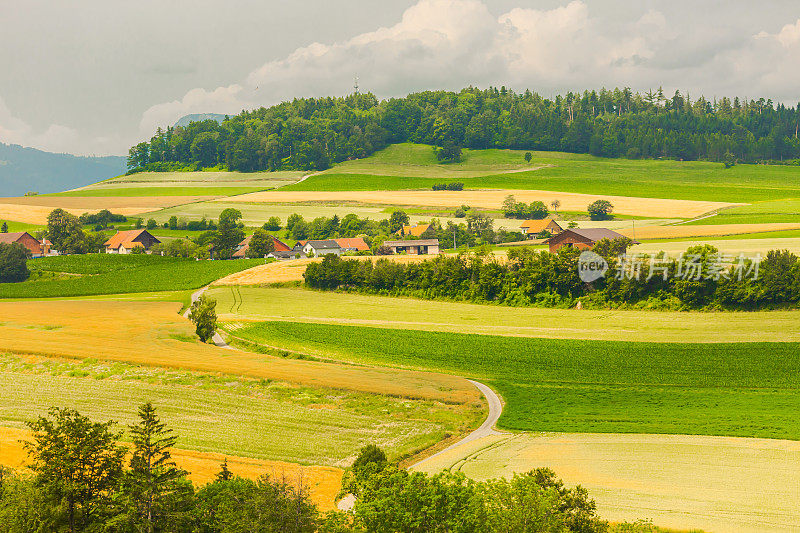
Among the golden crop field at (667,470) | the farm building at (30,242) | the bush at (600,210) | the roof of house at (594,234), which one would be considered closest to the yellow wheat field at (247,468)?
the golden crop field at (667,470)

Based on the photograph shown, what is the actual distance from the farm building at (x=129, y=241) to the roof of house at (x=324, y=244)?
27.5 m

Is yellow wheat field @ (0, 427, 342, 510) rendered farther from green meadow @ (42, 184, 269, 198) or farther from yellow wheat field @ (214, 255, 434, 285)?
green meadow @ (42, 184, 269, 198)

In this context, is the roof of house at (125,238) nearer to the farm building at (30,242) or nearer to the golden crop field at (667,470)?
the farm building at (30,242)

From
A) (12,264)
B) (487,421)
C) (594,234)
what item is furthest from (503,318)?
(12,264)

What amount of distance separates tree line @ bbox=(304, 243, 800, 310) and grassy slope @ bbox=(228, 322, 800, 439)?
41.6 ft

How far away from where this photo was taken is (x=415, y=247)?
111688 millimetres

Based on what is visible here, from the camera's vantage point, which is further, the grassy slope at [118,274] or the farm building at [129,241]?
the farm building at [129,241]

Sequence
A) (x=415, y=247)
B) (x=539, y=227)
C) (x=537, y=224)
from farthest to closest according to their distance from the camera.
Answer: (x=537, y=224) → (x=539, y=227) → (x=415, y=247)

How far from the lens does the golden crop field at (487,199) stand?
123m

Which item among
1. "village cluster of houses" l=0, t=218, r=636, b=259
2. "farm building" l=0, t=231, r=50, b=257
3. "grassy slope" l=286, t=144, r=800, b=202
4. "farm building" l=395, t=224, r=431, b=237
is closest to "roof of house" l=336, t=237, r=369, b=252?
"village cluster of houses" l=0, t=218, r=636, b=259

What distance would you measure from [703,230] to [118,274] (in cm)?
8030

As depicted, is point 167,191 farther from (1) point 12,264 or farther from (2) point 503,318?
(2) point 503,318

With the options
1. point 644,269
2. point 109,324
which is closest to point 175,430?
point 109,324

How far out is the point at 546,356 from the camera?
177 feet
